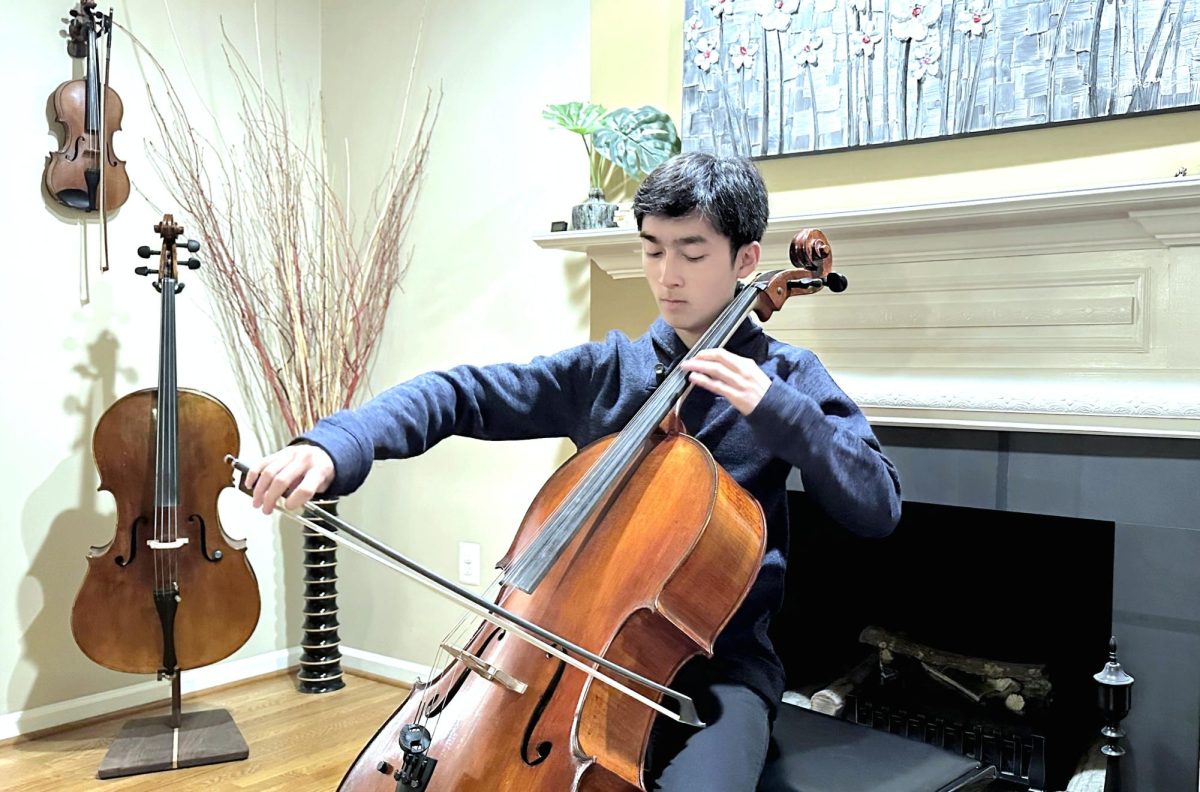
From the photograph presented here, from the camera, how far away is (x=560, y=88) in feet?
8.91

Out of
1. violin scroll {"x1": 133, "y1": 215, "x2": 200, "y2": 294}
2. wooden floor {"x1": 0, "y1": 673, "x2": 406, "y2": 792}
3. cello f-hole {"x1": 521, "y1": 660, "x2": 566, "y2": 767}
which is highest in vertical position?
violin scroll {"x1": 133, "y1": 215, "x2": 200, "y2": 294}

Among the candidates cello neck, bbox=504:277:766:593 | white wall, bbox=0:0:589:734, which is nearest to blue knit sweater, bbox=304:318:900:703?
cello neck, bbox=504:277:766:593

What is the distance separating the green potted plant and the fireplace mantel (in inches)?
14.8

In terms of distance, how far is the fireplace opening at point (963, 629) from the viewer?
2.07m

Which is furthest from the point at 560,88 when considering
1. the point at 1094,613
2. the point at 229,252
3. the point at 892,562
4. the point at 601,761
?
the point at 601,761

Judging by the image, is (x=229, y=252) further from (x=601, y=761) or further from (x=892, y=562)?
(x=601, y=761)

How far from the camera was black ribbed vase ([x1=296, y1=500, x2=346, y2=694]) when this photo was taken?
2867mm

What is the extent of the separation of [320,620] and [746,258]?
1.92 metres

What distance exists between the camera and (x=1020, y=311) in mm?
1882

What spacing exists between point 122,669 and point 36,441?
24.4 inches

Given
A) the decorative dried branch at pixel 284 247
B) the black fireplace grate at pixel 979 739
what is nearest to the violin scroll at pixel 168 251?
the decorative dried branch at pixel 284 247

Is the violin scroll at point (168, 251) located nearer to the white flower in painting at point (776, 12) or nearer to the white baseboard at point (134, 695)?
the white baseboard at point (134, 695)

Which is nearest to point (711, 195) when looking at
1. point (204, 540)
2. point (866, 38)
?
point (866, 38)

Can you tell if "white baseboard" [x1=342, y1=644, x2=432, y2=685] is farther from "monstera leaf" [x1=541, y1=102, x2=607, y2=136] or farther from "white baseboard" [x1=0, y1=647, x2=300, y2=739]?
"monstera leaf" [x1=541, y1=102, x2=607, y2=136]
